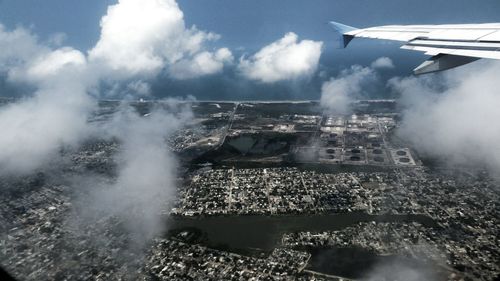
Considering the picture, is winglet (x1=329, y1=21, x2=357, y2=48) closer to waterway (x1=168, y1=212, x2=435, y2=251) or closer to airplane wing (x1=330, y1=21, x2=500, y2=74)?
airplane wing (x1=330, y1=21, x2=500, y2=74)

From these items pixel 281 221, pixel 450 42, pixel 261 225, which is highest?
pixel 450 42

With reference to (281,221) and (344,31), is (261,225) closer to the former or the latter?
(281,221)

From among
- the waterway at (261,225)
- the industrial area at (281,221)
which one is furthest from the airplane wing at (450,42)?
the waterway at (261,225)

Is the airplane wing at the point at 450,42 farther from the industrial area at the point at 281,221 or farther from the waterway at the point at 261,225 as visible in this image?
the waterway at the point at 261,225

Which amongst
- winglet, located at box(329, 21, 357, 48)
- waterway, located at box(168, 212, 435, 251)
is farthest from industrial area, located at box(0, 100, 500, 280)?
winglet, located at box(329, 21, 357, 48)

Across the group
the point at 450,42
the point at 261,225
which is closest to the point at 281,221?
the point at 261,225

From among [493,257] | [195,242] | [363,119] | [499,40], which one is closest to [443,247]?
Result: [493,257]

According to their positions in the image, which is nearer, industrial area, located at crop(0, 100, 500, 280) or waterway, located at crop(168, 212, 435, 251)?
industrial area, located at crop(0, 100, 500, 280)

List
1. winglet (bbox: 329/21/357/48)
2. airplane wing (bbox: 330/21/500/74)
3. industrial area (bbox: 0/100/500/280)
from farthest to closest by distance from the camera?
industrial area (bbox: 0/100/500/280), winglet (bbox: 329/21/357/48), airplane wing (bbox: 330/21/500/74)

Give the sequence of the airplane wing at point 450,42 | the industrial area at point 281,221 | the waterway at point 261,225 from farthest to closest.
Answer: the waterway at point 261,225
the industrial area at point 281,221
the airplane wing at point 450,42
